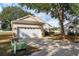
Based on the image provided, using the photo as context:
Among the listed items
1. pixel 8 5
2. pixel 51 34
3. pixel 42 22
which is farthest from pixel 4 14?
pixel 51 34

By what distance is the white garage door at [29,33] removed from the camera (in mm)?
2805

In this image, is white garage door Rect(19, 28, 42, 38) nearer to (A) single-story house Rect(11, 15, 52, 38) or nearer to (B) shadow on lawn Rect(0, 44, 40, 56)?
(A) single-story house Rect(11, 15, 52, 38)

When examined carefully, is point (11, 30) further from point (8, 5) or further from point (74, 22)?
point (74, 22)

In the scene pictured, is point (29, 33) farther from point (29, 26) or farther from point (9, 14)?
point (9, 14)

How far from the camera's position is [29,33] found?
2.84 m

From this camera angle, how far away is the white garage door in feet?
9.20

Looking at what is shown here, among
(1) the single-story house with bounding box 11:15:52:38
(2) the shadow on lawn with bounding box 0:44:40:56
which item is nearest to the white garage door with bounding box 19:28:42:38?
(1) the single-story house with bounding box 11:15:52:38

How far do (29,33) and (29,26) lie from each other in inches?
4.5

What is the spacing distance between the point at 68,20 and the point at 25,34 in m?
0.73

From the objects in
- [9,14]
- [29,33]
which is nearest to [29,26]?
[29,33]

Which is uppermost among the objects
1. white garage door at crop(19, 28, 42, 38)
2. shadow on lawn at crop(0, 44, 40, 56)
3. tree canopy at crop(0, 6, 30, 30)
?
tree canopy at crop(0, 6, 30, 30)

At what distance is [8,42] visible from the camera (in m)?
2.76

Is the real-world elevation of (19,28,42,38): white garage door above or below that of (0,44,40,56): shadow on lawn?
above

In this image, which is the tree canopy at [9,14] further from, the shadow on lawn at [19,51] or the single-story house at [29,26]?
the shadow on lawn at [19,51]
